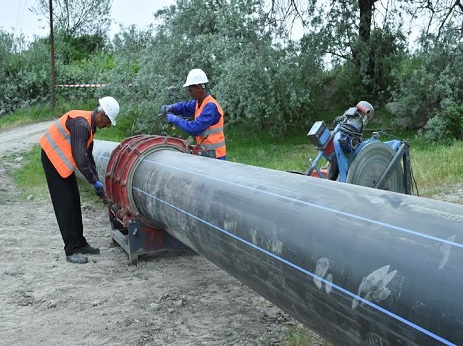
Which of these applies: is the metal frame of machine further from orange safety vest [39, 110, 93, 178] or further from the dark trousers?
the dark trousers

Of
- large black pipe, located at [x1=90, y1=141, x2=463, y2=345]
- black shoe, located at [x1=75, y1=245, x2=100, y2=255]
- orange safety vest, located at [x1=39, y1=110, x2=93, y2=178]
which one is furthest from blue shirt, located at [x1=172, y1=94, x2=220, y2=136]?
large black pipe, located at [x1=90, y1=141, x2=463, y2=345]

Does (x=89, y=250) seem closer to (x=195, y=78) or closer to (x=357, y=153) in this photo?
(x=195, y=78)

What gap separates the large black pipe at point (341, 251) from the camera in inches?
56.2

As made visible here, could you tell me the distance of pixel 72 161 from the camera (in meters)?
4.58

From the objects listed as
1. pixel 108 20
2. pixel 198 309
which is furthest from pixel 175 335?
pixel 108 20

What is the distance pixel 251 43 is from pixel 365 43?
3053 millimetres

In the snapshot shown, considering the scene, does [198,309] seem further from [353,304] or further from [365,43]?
[365,43]

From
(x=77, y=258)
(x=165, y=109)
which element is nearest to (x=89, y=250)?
(x=77, y=258)

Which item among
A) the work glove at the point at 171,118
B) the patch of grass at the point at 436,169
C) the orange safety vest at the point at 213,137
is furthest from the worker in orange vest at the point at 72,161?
the patch of grass at the point at 436,169

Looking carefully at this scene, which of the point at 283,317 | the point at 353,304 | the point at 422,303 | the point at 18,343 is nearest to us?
the point at 422,303

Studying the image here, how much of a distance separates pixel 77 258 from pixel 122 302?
1131mm

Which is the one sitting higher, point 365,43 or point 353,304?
point 365,43

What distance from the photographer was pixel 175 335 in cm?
311

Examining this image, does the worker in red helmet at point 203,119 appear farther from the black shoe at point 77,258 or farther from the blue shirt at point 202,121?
the black shoe at point 77,258
